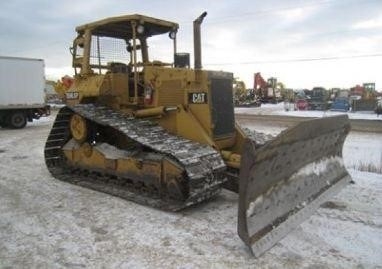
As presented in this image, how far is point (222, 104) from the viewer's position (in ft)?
24.0

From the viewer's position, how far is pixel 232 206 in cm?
646

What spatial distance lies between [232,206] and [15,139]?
1107 cm

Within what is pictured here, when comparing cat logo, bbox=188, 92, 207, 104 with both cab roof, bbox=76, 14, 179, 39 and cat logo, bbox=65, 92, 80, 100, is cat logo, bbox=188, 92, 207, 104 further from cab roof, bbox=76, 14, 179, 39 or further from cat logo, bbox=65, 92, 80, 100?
cat logo, bbox=65, 92, 80, 100

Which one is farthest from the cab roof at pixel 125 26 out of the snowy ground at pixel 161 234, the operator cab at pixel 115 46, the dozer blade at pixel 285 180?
the dozer blade at pixel 285 180

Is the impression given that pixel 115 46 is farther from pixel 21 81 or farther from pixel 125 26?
pixel 21 81

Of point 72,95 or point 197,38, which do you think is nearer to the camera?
point 197,38

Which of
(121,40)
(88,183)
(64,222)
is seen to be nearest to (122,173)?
(88,183)

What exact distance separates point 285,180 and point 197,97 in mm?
2265

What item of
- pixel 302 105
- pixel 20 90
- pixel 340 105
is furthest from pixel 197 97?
pixel 302 105

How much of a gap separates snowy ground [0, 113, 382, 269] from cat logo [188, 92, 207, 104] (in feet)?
4.97

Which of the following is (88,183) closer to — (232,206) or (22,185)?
(22,185)

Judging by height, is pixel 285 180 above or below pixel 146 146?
below

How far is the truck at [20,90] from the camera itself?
19.6m

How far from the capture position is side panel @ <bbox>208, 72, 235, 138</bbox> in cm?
716
